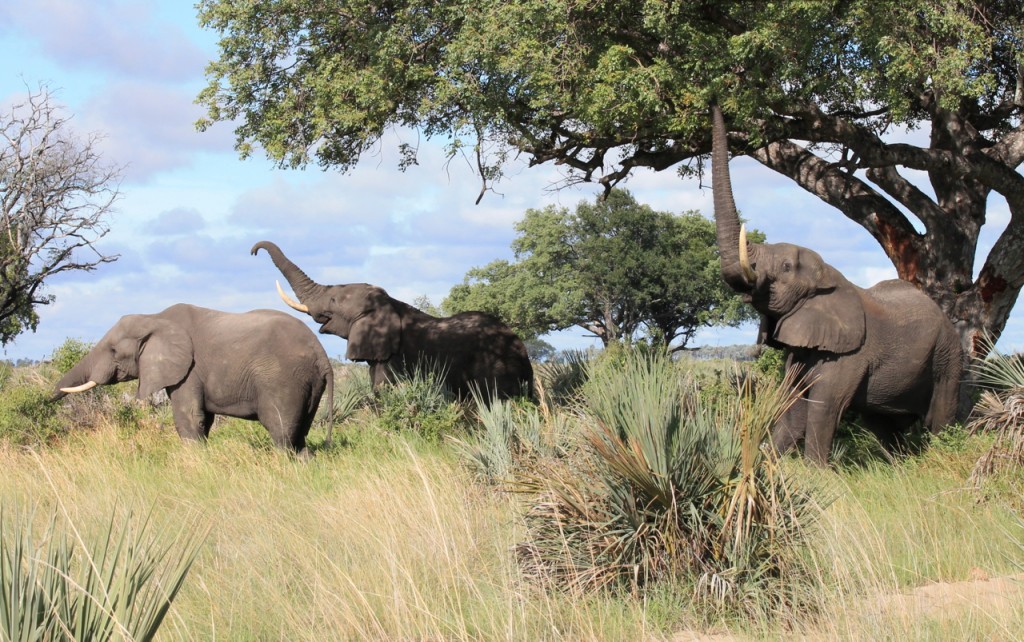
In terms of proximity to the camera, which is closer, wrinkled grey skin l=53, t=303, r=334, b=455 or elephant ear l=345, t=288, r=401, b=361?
wrinkled grey skin l=53, t=303, r=334, b=455

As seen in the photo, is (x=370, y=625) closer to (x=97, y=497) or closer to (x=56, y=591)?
(x=56, y=591)

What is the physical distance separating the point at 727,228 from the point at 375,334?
6.79 metres

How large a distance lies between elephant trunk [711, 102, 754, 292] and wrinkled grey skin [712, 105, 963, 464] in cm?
1

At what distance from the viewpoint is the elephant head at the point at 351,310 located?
16.4m

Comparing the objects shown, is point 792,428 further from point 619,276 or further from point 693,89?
point 619,276

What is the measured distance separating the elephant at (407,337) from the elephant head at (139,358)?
265 cm

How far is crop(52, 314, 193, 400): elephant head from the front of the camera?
14062mm

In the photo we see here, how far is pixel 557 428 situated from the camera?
330 inches

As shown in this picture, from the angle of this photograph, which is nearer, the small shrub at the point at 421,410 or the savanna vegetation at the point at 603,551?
the savanna vegetation at the point at 603,551

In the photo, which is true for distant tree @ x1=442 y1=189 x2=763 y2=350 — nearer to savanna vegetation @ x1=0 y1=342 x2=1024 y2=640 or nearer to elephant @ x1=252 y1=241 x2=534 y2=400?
elephant @ x1=252 y1=241 x2=534 y2=400

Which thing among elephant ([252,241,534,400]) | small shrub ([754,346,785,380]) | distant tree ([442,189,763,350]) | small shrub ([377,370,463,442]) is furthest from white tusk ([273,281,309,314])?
distant tree ([442,189,763,350])

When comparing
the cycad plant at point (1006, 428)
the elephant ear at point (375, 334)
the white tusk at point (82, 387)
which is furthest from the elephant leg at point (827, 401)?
the white tusk at point (82, 387)

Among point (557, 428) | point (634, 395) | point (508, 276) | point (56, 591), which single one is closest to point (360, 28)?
point (557, 428)

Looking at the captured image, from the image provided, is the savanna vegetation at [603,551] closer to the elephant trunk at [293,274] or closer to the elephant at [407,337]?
the elephant at [407,337]
